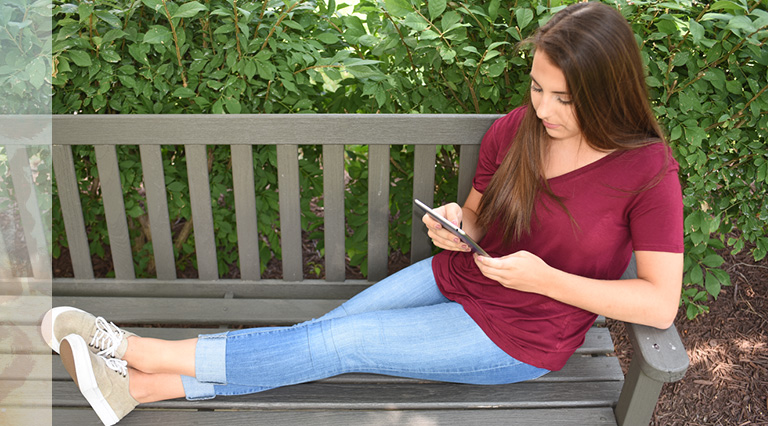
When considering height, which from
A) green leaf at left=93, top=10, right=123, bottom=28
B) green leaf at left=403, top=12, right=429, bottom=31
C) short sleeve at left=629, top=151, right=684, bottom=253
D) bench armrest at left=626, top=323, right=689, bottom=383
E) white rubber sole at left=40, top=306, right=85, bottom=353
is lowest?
white rubber sole at left=40, top=306, right=85, bottom=353

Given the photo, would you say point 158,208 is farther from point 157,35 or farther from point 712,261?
point 712,261

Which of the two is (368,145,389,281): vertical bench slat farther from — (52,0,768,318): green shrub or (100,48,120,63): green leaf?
(100,48,120,63): green leaf

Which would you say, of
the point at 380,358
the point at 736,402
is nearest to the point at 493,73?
the point at 380,358

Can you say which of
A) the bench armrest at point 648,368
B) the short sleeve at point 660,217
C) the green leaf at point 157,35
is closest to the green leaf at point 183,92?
the green leaf at point 157,35

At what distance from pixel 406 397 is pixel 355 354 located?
0.73ft

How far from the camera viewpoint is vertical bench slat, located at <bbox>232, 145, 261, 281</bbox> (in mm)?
2344

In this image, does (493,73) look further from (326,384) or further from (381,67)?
(326,384)

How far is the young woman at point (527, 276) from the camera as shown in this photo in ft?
5.49

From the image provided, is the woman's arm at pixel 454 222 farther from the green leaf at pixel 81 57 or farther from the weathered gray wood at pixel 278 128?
the green leaf at pixel 81 57

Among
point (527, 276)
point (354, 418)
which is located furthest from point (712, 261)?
point (354, 418)

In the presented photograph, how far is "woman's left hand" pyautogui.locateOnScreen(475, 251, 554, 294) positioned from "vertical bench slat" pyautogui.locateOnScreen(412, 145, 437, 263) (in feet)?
2.18

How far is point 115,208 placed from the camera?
246 cm

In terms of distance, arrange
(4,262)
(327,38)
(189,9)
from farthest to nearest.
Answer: (327,38) < (189,9) < (4,262)

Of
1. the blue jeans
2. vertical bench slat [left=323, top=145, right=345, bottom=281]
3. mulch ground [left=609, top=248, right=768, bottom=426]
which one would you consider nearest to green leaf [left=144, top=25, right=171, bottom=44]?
vertical bench slat [left=323, top=145, right=345, bottom=281]
